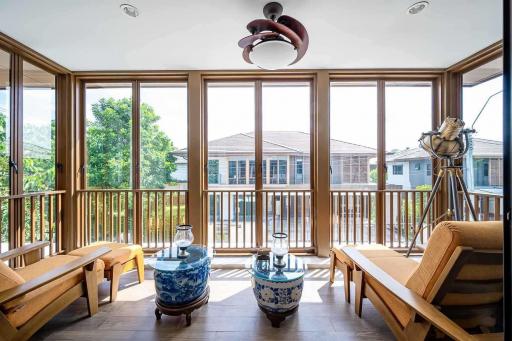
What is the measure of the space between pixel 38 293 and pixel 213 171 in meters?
2.13

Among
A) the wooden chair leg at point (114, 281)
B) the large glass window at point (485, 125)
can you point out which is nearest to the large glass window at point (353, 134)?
the large glass window at point (485, 125)

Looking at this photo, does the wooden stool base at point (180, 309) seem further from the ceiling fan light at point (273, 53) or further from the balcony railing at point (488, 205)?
the balcony railing at point (488, 205)

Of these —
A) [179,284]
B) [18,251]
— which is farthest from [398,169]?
[18,251]

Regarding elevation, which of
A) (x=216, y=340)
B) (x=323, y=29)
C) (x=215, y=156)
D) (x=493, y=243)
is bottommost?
(x=216, y=340)

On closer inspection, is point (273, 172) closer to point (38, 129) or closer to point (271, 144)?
point (271, 144)

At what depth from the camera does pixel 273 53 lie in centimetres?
186

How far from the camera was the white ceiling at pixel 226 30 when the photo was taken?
6.48ft

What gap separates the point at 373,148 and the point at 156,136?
120 inches

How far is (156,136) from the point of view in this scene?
3.34 meters

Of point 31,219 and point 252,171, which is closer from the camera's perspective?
point 31,219

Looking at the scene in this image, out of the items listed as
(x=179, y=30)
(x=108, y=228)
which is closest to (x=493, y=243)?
(x=179, y=30)

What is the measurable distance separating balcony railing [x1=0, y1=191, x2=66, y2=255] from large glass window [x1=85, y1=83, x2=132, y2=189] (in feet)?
1.70

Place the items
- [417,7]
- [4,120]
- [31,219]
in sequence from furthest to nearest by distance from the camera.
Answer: [31,219] < [4,120] < [417,7]

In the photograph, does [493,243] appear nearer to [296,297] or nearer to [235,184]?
[296,297]
